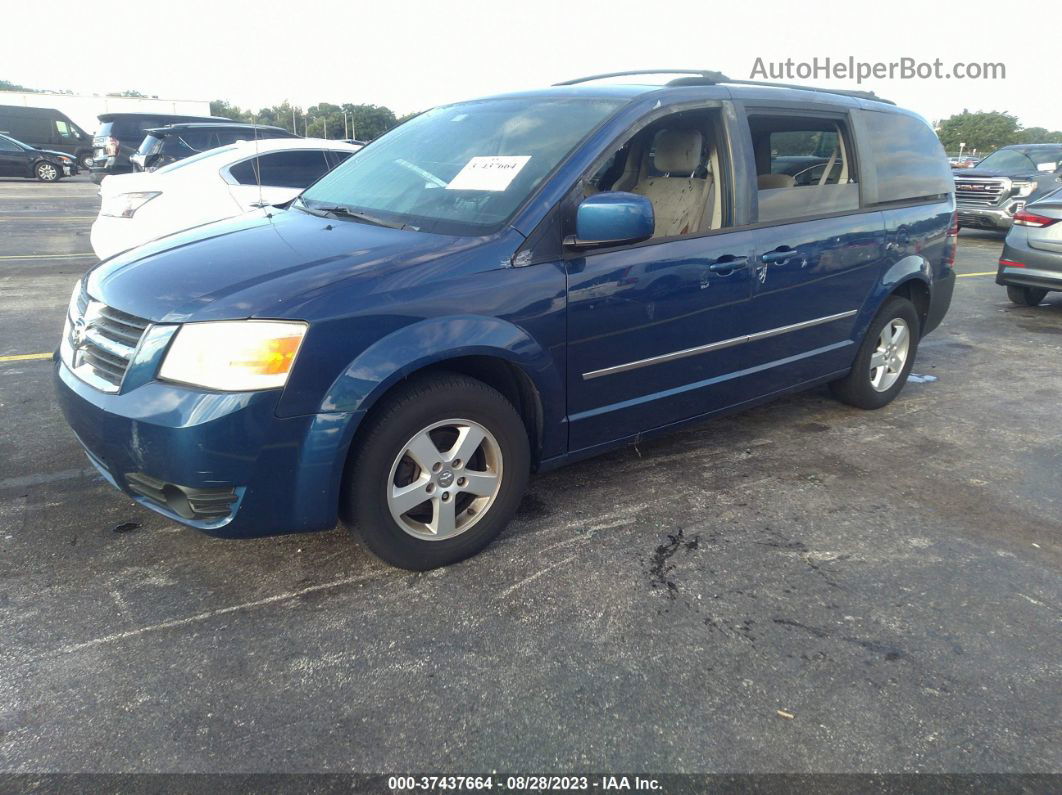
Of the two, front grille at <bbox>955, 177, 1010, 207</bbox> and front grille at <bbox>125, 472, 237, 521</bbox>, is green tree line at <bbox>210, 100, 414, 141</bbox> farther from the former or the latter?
front grille at <bbox>955, 177, 1010, 207</bbox>

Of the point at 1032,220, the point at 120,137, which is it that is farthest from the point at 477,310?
the point at 120,137

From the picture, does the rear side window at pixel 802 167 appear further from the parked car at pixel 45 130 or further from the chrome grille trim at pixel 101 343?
the parked car at pixel 45 130

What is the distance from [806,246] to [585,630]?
7.96 feet

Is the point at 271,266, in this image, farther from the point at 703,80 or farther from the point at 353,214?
the point at 703,80

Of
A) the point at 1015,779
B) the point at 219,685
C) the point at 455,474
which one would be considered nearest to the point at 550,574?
the point at 455,474

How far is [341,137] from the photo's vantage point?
29.4 feet

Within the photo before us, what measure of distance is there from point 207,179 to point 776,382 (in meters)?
5.49

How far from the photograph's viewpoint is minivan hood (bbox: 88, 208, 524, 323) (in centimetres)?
262

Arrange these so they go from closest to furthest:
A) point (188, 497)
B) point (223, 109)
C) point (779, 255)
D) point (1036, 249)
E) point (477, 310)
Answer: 1. point (188, 497)
2. point (477, 310)
3. point (779, 255)
4. point (1036, 249)
5. point (223, 109)

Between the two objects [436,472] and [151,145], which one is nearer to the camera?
[436,472]

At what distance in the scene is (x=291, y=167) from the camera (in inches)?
309

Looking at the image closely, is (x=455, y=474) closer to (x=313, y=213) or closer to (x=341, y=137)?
(x=313, y=213)

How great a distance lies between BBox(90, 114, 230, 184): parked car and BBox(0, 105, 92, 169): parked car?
13.0m

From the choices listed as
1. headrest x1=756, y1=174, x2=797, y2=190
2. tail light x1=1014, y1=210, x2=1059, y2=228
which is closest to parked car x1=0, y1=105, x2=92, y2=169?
tail light x1=1014, y1=210, x2=1059, y2=228
